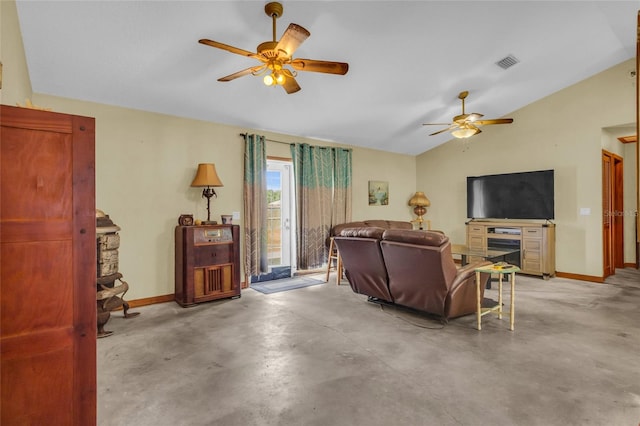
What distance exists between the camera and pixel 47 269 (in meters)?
1.21

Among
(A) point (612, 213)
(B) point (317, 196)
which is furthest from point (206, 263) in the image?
(A) point (612, 213)

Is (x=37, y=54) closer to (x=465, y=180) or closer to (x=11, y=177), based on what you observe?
(x=11, y=177)

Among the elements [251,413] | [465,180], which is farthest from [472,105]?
[251,413]

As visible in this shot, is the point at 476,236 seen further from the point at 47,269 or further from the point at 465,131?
the point at 47,269

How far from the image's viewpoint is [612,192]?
5762 mm

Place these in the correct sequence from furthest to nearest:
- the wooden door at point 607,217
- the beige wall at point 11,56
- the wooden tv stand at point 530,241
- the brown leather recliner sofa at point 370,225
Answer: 1. the brown leather recliner sofa at point 370,225
2. the wooden tv stand at point 530,241
3. the wooden door at point 607,217
4. the beige wall at point 11,56

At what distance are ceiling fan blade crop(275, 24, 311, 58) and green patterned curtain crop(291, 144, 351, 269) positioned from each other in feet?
9.94

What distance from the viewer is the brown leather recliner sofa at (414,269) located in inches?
119

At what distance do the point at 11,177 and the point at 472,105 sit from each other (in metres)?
6.06

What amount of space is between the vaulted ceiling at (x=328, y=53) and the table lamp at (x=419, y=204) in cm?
231

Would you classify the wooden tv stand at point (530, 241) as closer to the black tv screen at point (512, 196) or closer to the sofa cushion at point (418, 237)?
the black tv screen at point (512, 196)

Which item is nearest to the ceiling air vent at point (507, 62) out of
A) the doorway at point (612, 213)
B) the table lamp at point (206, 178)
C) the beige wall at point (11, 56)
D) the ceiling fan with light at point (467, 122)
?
the ceiling fan with light at point (467, 122)

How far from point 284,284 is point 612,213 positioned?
19.7ft

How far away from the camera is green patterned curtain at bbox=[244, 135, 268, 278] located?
4.97 metres
